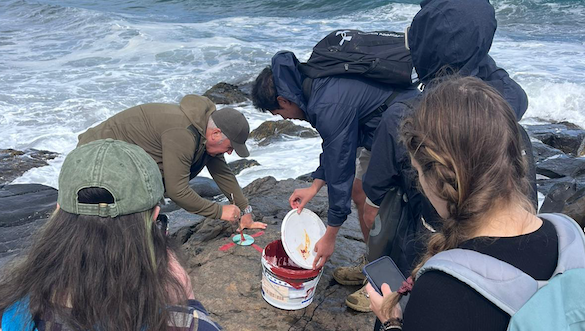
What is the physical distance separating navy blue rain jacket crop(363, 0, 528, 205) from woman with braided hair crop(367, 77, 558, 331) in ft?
2.83

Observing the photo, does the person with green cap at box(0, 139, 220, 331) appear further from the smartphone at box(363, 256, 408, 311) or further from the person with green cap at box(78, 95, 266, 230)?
the person with green cap at box(78, 95, 266, 230)

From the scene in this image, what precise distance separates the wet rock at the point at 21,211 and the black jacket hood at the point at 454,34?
4.20 meters

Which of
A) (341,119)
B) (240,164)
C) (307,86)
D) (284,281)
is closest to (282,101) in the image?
(307,86)

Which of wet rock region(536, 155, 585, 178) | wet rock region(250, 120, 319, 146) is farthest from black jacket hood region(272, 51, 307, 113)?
wet rock region(250, 120, 319, 146)

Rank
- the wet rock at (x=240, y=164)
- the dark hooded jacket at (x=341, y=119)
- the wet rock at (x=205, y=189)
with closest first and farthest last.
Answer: the dark hooded jacket at (x=341, y=119)
the wet rock at (x=205, y=189)
the wet rock at (x=240, y=164)

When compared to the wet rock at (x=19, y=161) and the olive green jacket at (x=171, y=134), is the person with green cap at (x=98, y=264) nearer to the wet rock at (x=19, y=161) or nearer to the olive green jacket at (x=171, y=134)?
the olive green jacket at (x=171, y=134)

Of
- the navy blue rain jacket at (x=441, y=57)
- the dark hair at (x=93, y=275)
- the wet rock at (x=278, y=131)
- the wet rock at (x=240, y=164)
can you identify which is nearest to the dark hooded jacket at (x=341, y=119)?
the navy blue rain jacket at (x=441, y=57)

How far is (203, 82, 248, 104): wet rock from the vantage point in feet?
38.4

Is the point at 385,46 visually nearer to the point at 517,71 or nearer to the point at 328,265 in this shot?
the point at 328,265

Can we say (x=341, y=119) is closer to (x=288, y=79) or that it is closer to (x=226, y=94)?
(x=288, y=79)

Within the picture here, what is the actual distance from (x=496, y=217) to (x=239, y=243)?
9.92ft

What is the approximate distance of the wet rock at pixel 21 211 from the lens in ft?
16.9

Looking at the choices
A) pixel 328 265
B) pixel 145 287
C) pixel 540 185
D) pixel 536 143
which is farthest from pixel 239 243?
pixel 536 143

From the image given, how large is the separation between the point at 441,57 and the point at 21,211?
5.30 meters
